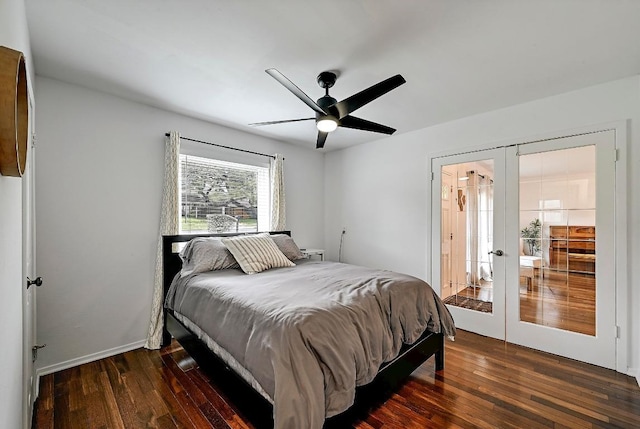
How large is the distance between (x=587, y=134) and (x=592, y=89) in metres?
0.41

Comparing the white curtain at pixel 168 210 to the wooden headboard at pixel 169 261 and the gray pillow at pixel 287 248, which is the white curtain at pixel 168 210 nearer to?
the wooden headboard at pixel 169 261

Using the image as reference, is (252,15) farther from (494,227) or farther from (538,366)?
(538,366)

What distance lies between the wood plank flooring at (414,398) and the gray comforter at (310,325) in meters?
0.29

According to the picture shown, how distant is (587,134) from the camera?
264cm

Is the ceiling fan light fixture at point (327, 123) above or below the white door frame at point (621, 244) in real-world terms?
above

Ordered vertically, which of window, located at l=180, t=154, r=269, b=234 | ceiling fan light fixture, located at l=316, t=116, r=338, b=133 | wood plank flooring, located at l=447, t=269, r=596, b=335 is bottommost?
wood plank flooring, located at l=447, t=269, r=596, b=335

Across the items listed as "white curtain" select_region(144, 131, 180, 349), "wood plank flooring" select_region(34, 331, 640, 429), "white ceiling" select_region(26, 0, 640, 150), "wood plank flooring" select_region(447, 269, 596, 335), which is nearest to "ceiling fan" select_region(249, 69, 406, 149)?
"white ceiling" select_region(26, 0, 640, 150)

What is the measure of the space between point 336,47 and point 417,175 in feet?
7.42

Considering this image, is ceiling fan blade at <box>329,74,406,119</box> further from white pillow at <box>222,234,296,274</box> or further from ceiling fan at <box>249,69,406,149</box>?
white pillow at <box>222,234,296,274</box>

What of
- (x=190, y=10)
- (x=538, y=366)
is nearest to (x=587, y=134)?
(x=538, y=366)

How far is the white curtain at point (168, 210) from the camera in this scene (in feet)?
9.73

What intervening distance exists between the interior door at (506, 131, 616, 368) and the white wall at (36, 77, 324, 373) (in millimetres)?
3958

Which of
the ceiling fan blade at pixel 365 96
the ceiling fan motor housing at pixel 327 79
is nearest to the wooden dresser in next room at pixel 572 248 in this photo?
the ceiling fan blade at pixel 365 96

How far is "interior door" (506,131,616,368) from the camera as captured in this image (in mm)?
2545
